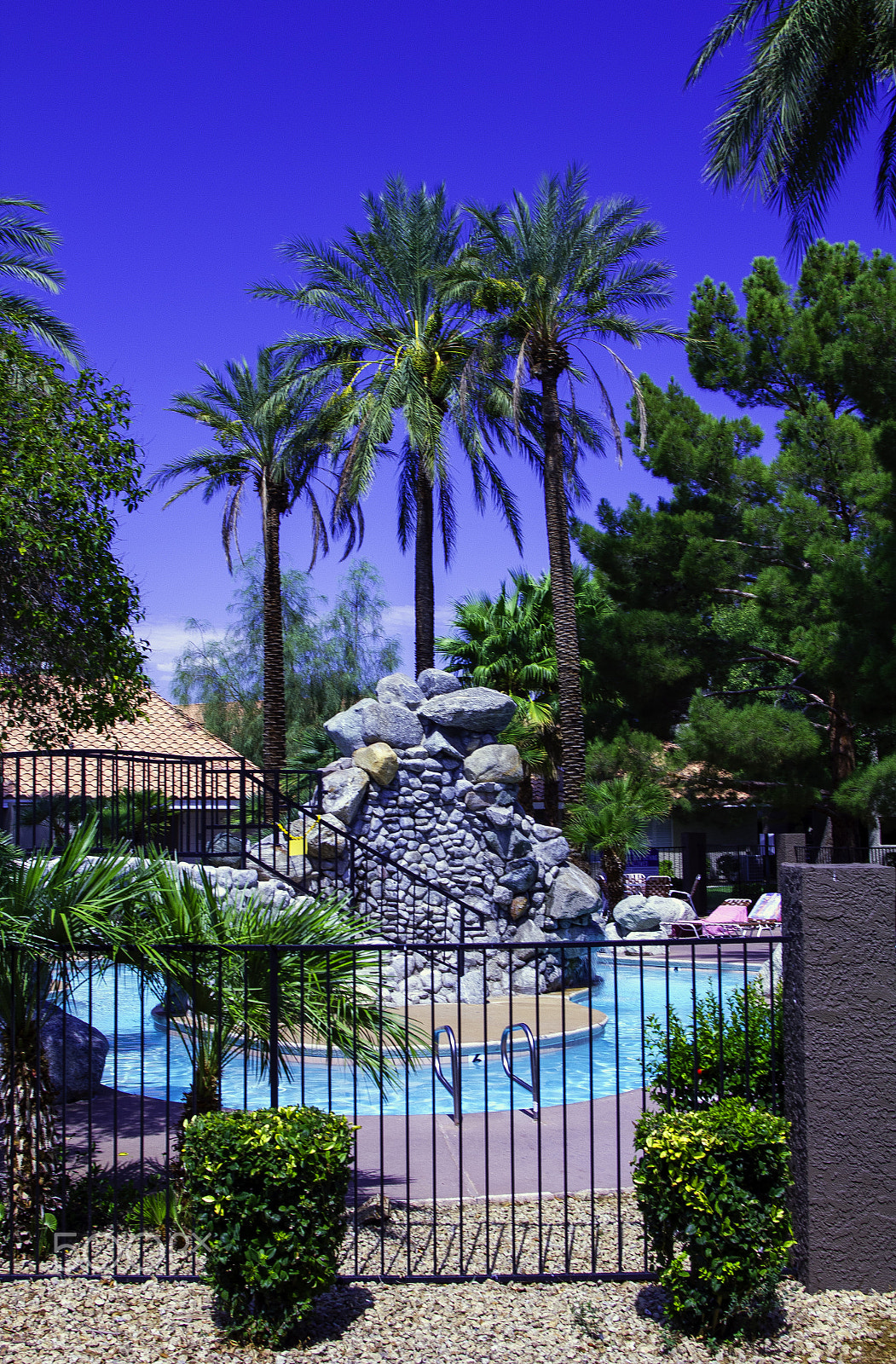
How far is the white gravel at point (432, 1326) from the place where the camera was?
167 inches

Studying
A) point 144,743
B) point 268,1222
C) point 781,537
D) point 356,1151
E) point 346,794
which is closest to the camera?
point 268,1222

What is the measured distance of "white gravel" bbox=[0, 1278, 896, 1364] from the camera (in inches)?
167

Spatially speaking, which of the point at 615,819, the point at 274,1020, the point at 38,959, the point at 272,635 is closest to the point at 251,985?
the point at 274,1020

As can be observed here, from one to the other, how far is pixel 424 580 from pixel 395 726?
24.4ft

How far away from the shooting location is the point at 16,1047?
5434 mm

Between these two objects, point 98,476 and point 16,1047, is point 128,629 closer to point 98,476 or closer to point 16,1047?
point 98,476

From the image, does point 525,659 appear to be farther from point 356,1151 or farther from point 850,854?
point 356,1151

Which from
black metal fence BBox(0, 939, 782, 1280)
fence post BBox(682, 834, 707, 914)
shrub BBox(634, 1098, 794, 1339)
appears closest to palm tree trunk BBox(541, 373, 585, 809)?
fence post BBox(682, 834, 707, 914)

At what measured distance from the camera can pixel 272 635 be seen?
2408 centimetres

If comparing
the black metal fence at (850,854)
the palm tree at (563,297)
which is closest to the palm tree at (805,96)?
the palm tree at (563,297)

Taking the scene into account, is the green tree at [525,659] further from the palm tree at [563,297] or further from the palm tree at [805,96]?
the palm tree at [805,96]

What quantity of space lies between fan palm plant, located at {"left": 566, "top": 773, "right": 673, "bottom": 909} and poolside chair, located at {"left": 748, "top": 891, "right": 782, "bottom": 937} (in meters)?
2.55

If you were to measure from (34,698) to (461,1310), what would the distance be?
7067mm

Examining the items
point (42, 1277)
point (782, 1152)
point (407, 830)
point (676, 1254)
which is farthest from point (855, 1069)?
point (407, 830)
